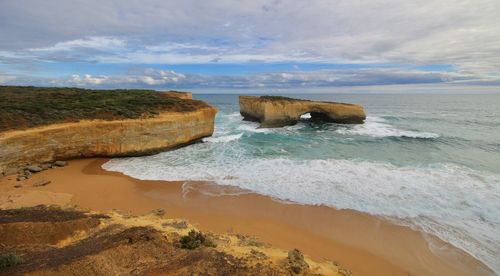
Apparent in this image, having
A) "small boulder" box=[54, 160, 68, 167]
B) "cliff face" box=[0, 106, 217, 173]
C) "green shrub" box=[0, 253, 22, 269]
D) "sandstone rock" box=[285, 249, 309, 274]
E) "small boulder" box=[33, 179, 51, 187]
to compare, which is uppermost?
"cliff face" box=[0, 106, 217, 173]

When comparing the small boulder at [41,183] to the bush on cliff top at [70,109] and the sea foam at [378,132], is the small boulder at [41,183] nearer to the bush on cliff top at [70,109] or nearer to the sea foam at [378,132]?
the bush on cliff top at [70,109]

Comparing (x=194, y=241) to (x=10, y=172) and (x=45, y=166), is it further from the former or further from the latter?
(x=10, y=172)

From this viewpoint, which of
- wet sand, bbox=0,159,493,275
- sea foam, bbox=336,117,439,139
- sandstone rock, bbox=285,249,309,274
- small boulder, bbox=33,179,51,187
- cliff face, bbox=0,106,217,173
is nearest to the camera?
sandstone rock, bbox=285,249,309,274

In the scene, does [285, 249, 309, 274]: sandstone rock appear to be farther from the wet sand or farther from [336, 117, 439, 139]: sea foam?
[336, 117, 439, 139]: sea foam

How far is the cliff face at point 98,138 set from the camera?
13852 mm

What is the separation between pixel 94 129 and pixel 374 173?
1475 cm

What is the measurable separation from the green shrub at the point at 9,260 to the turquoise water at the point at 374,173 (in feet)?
25.7

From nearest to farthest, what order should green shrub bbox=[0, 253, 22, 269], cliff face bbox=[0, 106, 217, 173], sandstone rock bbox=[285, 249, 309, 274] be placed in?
green shrub bbox=[0, 253, 22, 269], sandstone rock bbox=[285, 249, 309, 274], cliff face bbox=[0, 106, 217, 173]

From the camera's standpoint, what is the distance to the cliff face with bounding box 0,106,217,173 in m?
13.9

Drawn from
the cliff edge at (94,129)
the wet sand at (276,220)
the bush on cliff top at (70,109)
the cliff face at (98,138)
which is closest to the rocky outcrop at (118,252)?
the wet sand at (276,220)

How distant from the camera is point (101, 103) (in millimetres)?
19828

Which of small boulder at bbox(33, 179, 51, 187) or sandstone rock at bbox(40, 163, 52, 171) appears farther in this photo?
sandstone rock at bbox(40, 163, 52, 171)

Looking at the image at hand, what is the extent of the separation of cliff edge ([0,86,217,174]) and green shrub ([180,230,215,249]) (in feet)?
37.2

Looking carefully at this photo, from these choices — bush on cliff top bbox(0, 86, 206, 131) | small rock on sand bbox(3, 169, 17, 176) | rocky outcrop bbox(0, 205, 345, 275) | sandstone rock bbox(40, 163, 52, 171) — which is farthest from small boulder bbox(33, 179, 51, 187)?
rocky outcrop bbox(0, 205, 345, 275)
